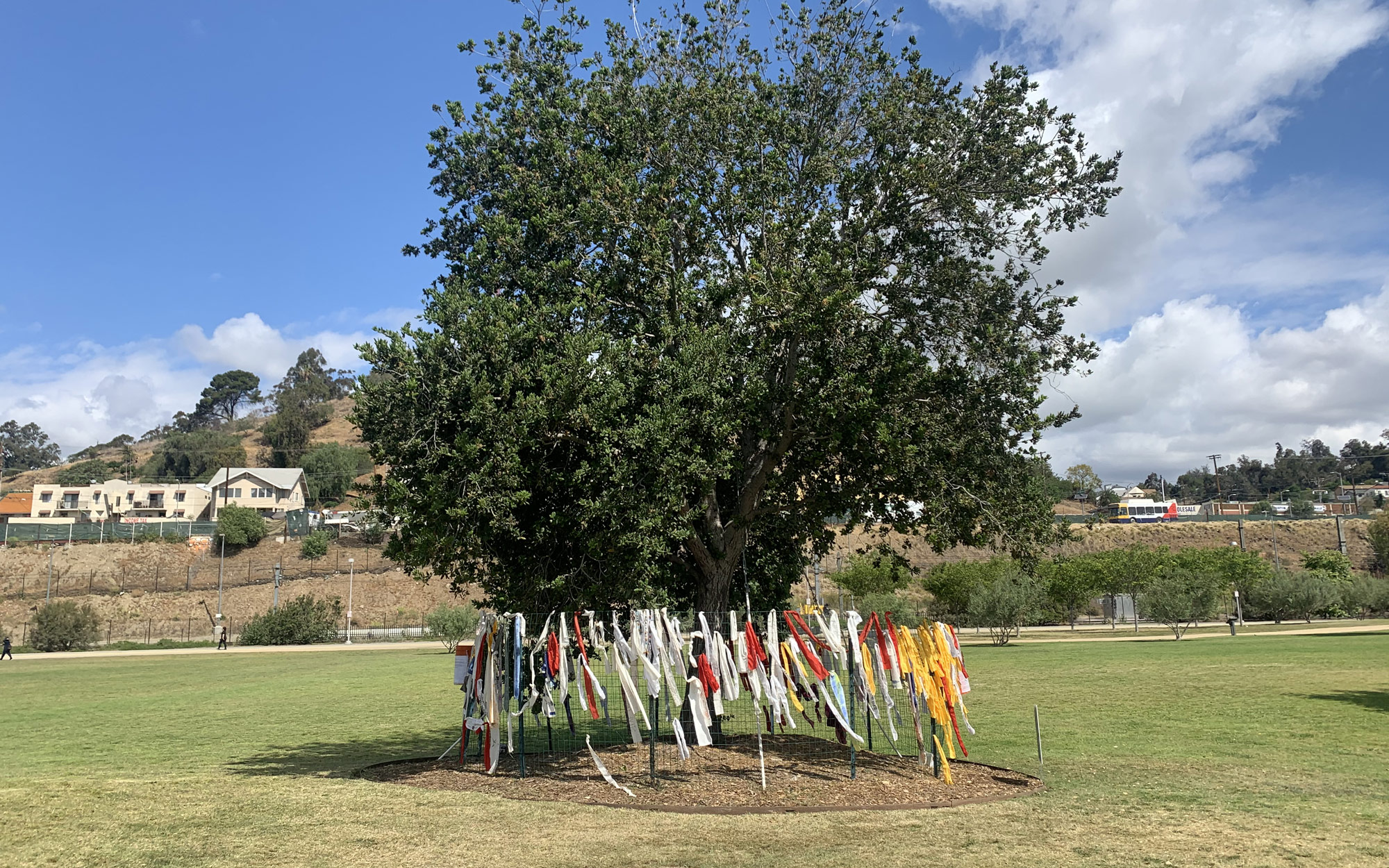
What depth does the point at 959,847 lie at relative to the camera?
8.64 metres

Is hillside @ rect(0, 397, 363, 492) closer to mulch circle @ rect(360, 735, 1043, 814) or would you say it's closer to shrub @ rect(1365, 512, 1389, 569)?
shrub @ rect(1365, 512, 1389, 569)

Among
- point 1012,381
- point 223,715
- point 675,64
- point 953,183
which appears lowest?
point 223,715

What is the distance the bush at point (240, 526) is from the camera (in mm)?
92938

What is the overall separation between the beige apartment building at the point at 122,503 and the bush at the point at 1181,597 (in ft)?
365

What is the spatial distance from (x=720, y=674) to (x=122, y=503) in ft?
433

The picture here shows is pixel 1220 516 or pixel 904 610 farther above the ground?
pixel 1220 516

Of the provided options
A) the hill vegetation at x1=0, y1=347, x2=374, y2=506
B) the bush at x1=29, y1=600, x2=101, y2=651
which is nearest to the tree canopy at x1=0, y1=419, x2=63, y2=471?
the hill vegetation at x1=0, y1=347, x2=374, y2=506

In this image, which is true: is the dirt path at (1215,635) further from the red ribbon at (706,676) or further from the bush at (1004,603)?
the red ribbon at (706,676)

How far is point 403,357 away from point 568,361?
209cm

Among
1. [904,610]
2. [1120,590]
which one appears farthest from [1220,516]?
[904,610]

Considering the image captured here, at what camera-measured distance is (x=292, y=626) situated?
61344 mm

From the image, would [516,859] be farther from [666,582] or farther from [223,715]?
[223,715]

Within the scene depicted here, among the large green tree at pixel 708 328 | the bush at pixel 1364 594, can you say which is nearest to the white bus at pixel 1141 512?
the bush at pixel 1364 594

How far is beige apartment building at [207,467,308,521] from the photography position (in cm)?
11881
